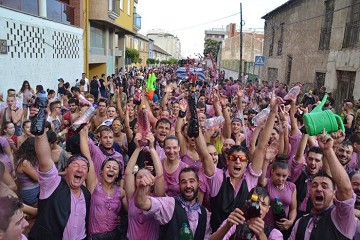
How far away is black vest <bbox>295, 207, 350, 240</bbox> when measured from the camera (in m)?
2.53

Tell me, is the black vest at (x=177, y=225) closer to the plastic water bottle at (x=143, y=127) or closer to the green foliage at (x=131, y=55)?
the plastic water bottle at (x=143, y=127)

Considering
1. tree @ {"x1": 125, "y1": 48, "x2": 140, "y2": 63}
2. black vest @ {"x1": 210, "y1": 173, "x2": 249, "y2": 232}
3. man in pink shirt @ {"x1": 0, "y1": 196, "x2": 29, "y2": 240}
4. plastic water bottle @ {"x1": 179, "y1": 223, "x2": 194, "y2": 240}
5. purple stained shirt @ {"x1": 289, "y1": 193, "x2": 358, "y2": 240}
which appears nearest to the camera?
man in pink shirt @ {"x1": 0, "y1": 196, "x2": 29, "y2": 240}

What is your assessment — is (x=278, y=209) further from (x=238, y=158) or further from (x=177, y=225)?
(x=177, y=225)

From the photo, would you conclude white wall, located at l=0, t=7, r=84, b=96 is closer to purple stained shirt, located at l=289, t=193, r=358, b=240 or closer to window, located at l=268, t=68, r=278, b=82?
purple stained shirt, located at l=289, t=193, r=358, b=240

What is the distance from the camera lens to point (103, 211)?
322 centimetres

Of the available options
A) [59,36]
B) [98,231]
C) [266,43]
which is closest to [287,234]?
[98,231]

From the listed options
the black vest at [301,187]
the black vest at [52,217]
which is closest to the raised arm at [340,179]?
the black vest at [301,187]

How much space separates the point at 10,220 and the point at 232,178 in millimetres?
2025

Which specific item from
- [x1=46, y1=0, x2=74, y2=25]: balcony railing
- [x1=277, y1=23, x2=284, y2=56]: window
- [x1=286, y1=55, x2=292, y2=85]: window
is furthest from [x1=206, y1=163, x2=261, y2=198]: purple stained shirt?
[x1=277, y1=23, x2=284, y2=56]: window

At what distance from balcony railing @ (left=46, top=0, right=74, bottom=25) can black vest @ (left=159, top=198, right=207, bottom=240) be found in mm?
Answer: 11547

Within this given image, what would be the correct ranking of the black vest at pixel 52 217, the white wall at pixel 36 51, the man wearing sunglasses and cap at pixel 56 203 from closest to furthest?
the man wearing sunglasses and cap at pixel 56 203 < the black vest at pixel 52 217 < the white wall at pixel 36 51

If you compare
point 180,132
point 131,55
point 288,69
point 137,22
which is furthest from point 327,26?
point 131,55

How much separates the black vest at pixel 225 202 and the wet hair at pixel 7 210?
177 centimetres

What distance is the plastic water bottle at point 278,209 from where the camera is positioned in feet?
10.6
